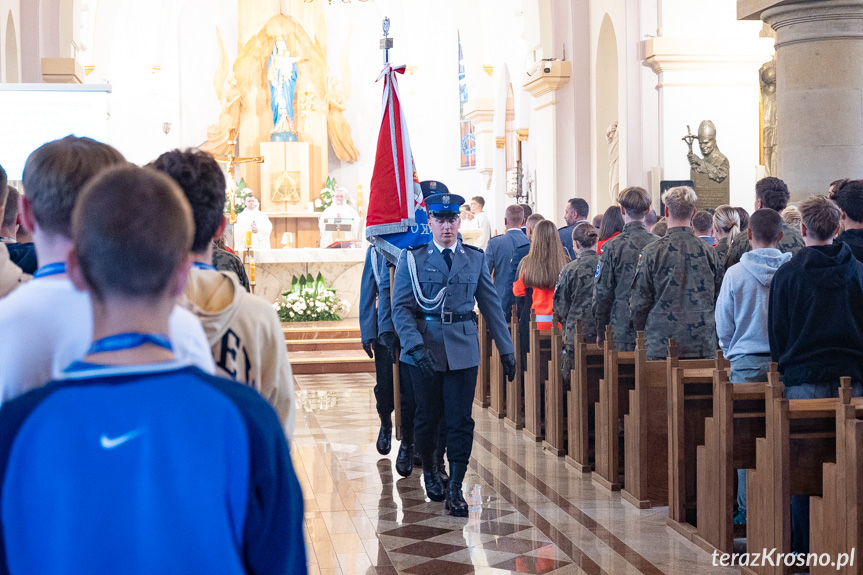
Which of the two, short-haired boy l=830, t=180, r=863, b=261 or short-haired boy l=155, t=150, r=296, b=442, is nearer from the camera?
short-haired boy l=155, t=150, r=296, b=442

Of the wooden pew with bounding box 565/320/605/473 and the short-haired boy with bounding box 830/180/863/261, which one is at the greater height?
the short-haired boy with bounding box 830/180/863/261

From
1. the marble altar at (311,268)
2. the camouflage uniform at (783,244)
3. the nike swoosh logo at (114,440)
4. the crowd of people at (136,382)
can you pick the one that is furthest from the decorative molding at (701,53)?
the nike swoosh logo at (114,440)

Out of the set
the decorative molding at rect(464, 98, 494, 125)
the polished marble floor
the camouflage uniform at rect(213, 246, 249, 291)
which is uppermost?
the decorative molding at rect(464, 98, 494, 125)

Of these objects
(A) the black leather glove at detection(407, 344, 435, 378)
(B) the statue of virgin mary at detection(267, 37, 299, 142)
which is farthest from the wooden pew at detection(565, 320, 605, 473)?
(B) the statue of virgin mary at detection(267, 37, 299, 142)

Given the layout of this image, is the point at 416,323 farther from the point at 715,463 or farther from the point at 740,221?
the point at 740,221

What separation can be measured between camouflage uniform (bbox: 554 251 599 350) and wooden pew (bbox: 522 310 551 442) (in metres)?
0.48

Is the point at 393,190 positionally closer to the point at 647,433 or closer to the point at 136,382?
the point at 647,433

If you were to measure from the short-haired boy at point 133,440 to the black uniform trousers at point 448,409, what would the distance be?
4230 millimetres

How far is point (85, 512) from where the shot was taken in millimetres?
1403

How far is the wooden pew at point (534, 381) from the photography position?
26.0 ft

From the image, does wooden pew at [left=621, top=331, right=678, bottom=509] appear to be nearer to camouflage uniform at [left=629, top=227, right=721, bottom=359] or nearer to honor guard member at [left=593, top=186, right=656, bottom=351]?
camouflage uniform at [left=629, top=227, right=721, bottom=359]

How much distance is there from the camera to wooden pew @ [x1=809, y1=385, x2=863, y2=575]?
384 centimetres

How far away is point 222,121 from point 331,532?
20.7m

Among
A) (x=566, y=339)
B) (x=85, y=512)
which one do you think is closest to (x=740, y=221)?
(x=566, y=339)
